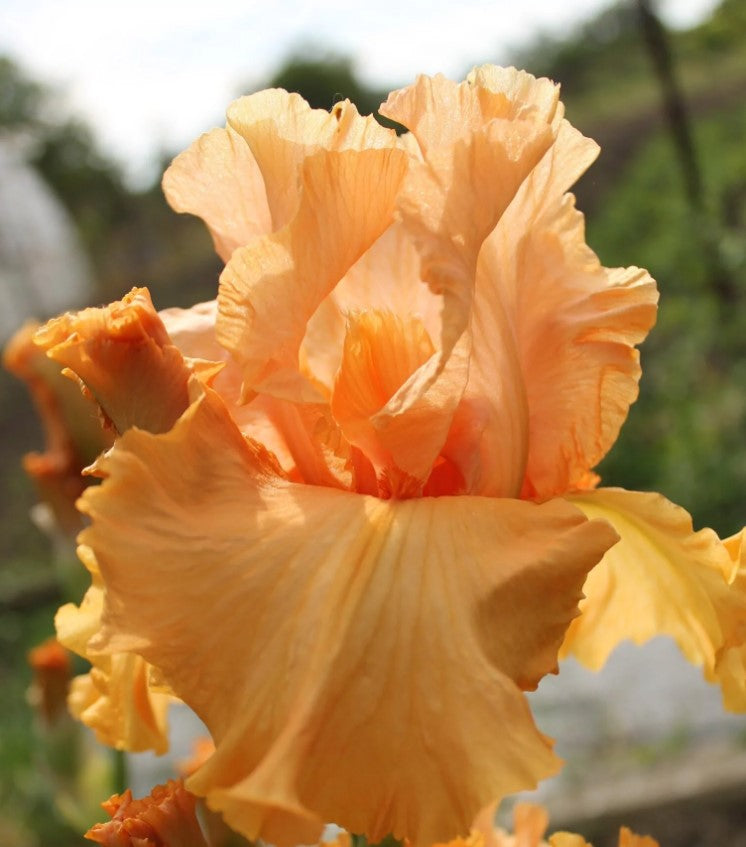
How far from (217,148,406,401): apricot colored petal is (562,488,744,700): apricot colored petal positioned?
0.84 ft

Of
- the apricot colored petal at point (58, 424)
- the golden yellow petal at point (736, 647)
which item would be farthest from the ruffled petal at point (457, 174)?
the apricot colored petal at point (58, 424)

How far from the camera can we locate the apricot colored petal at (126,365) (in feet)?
2.14

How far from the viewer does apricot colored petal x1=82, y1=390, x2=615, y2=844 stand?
0.54 meters

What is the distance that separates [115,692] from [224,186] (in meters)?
0.40

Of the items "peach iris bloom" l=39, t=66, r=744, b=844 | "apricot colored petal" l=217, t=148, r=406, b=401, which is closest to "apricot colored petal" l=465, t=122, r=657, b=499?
"peach iris bloom" l=39, t=66, r=744, b=844

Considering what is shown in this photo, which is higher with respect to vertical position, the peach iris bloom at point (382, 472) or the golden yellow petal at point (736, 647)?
the peach iris bloom at point (382, 472)

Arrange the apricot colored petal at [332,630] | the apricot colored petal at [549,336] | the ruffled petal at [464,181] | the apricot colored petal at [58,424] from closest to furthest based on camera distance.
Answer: the apricot colored petal at [332,630] → the ruffled petal at [464,181] → the apricot colored petal at [549,336] → the apricot colored petal at [58,424]

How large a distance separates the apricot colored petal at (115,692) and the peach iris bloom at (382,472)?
17 millimetres

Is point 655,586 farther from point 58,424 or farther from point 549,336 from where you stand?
point 58,424

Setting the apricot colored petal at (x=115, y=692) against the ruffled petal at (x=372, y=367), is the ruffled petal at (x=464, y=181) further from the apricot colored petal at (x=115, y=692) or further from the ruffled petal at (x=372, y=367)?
the apricot colored petal at (x=115, y=692)

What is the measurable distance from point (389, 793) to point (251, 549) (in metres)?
0.16

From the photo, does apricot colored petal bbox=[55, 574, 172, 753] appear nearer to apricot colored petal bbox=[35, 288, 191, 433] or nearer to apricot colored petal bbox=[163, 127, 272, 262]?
apricot colored petal bbox=[35, 288, 191, 433]

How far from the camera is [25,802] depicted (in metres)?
2.78

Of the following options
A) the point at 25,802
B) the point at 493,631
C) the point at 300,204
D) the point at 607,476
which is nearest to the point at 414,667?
the point at 493,631
